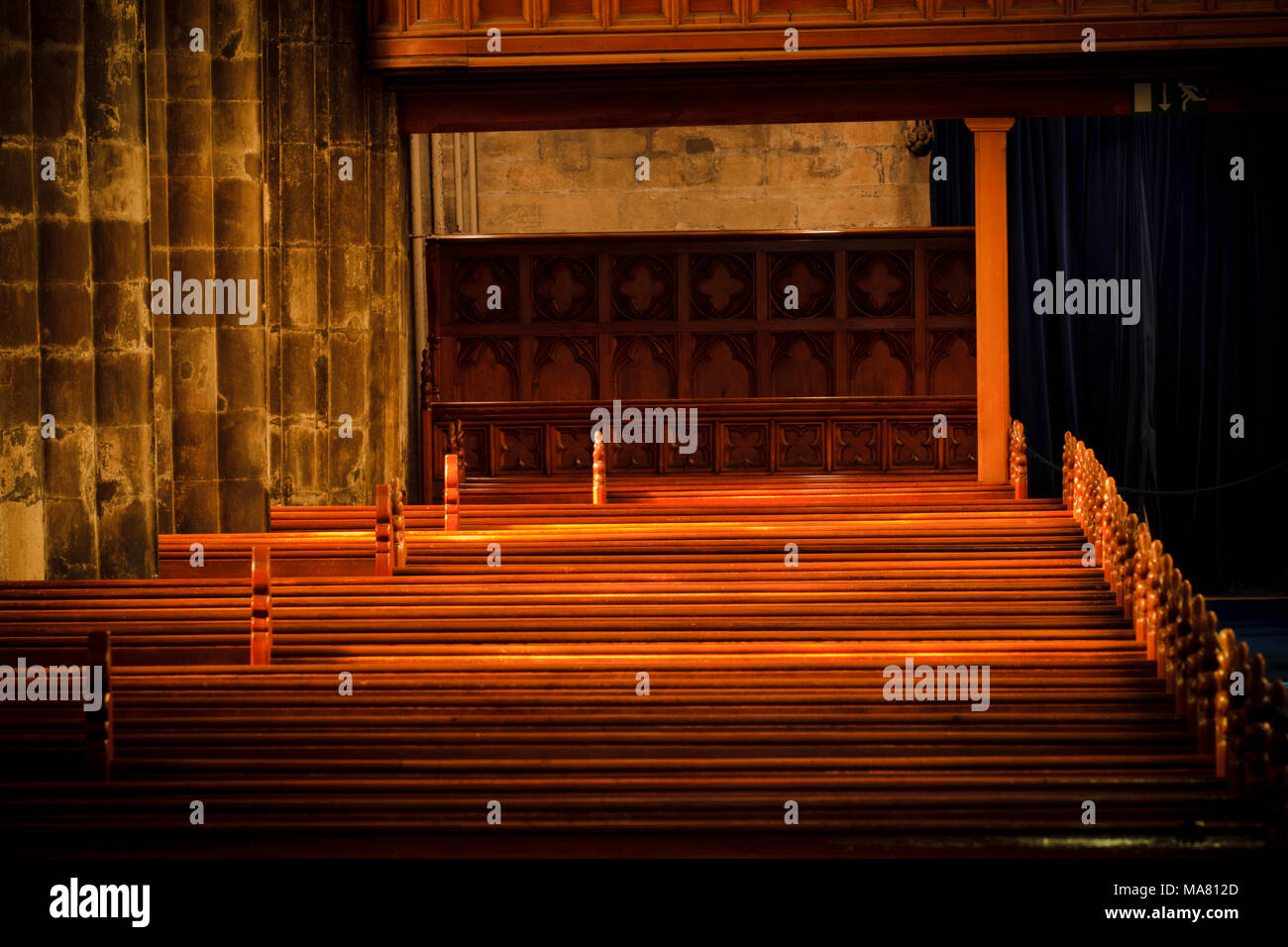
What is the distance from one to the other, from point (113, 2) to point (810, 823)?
5048mm

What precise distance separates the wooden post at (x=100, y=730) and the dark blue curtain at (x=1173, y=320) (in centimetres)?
985

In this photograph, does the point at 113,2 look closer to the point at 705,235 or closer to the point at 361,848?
the point at 361,848

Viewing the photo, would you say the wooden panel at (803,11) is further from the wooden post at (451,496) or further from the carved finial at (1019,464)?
the wooden post at (451,496)

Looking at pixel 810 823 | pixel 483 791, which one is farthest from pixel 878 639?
pixel 483 791

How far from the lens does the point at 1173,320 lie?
12.7 meters

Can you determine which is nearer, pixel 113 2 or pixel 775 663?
pixel 775 663

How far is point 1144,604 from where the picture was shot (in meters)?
5.48

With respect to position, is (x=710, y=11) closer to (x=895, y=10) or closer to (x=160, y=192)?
(x=895, y=10)

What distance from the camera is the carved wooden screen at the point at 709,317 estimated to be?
38.9ft

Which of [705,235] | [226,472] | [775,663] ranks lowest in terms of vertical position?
[775,663]

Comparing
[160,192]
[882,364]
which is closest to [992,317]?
[882,364]

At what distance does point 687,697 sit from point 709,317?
24.5 ft

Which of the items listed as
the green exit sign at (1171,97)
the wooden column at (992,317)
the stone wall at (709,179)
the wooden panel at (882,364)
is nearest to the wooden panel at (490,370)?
the stone wall at (709,179)
